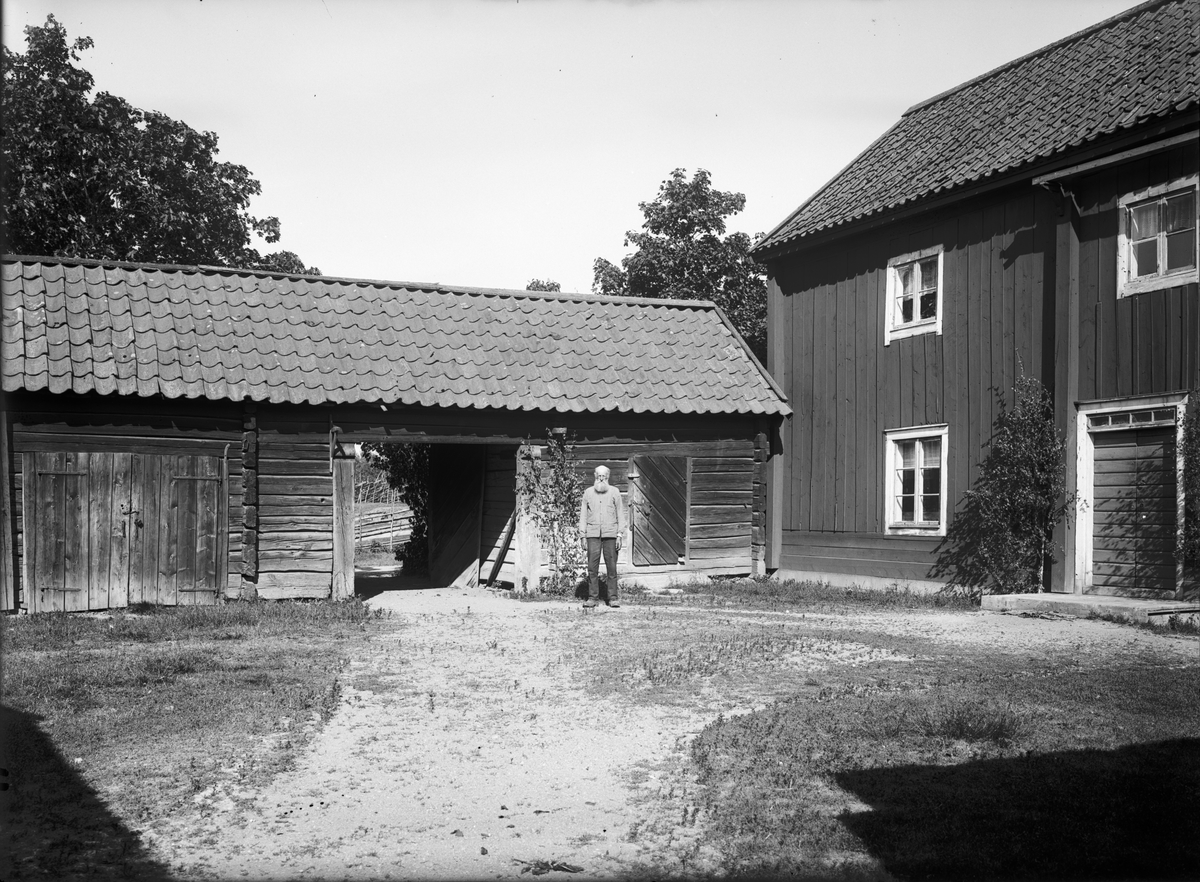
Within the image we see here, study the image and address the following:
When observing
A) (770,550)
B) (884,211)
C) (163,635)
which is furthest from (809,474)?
(163,635)

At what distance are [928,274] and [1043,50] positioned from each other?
4192mm

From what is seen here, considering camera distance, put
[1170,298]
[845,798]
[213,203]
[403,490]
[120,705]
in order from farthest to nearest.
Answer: [213,203]
[403,490]
[1170,298]
[120,705]
[845,798]

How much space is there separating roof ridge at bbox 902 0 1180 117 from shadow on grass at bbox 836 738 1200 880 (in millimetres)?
12992

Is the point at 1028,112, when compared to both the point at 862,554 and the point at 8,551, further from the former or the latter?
A: the point at 8,551

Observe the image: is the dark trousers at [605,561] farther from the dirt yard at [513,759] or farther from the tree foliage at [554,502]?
the dirt yard at [513,759]

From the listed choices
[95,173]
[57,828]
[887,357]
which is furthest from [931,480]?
[95,173]

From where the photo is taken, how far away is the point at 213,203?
27703mm

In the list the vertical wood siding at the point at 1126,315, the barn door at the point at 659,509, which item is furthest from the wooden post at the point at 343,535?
the vertical wood siding at the point at 1126,315

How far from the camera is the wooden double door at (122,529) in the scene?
44.4ft

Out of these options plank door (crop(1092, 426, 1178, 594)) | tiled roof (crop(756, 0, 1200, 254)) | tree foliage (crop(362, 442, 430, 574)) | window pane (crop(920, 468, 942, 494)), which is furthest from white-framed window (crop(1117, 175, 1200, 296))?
tree foliage (crop(362, 442, 430, 574))

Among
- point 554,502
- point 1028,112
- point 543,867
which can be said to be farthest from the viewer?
point 554,502

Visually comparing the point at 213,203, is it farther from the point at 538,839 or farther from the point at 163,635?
the point at 538,839

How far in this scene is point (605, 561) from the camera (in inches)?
567

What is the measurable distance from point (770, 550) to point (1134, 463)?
679 cm
